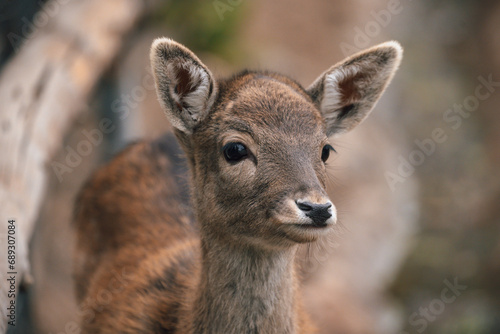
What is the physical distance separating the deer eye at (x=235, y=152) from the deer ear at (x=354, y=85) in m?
0.98

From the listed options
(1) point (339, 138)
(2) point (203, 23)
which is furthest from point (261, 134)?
(2) point (203, 23)

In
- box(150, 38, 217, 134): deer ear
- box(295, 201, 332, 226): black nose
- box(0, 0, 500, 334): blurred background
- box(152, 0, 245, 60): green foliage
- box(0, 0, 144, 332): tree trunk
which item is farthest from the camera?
box(152, 0, 245, 60): green foliage

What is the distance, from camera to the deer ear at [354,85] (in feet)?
15.6

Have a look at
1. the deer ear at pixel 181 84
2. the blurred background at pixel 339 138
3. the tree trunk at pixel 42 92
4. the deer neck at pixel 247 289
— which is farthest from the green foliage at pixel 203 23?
the deer neck at pixel 247 289

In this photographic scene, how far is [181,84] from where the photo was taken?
15.1 feet

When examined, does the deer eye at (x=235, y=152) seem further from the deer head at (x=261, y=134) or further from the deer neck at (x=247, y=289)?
the deer neck at (x=247, y=289)

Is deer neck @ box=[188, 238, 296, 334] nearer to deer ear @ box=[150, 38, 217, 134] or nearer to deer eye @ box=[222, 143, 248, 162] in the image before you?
deer eye @ box=[222, 143, 248, 162]

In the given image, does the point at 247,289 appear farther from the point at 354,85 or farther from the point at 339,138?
the point at 339,138

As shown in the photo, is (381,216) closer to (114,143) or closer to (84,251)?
(114,143)

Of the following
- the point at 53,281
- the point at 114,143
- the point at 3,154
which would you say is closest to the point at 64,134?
A: the point at 3,154

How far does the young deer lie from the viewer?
4.01 metres

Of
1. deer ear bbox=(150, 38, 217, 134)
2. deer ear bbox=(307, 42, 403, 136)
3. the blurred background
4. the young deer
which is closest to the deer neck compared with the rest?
the young deer

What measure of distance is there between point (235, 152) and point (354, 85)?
4.58ft

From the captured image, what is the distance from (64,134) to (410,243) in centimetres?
736
